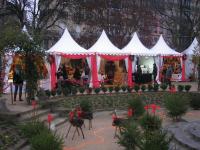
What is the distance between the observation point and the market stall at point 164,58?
33969 mm

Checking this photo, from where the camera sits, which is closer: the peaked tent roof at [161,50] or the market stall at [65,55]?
the market stall at [65,55]

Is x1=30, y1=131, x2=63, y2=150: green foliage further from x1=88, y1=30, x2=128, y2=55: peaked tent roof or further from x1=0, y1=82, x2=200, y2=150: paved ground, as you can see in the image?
x1=88, y1=30, x2=128, y2=55: peaked tent roof

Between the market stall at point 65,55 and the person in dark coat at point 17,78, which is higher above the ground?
the market stall at point 65,55

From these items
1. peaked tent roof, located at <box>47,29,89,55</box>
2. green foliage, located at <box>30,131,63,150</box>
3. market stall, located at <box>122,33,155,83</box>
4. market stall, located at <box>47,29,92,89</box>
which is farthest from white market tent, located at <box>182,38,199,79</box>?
green foliage, located at <box>30,131,63,150</box>

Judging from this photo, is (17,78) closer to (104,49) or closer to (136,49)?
(104,49)

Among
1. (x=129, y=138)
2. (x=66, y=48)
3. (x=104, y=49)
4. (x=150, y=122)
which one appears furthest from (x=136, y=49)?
(x=129, y=138)

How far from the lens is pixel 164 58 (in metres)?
36.3

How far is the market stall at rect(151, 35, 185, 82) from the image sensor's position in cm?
A: 3397

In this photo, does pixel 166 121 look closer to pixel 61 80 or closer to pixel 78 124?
pixel 78 124

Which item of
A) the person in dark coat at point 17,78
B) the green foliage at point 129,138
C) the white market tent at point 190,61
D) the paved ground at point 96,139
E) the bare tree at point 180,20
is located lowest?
the paved ground at point 96,139

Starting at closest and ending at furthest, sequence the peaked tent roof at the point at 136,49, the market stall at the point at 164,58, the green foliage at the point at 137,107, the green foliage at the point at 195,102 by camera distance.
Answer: the green foliage at the point at 137,107, the green foliage at the point at 195,102, the peaked tent roof at the point at 136,49, the market stall at the point at 164,58

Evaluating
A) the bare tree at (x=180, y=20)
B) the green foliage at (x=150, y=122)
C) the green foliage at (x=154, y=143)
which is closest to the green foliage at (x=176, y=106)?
the green foliage at (x=150, y=122)

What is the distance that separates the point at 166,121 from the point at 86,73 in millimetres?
13202

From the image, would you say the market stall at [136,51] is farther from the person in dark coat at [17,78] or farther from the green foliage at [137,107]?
the green foliage at [137,107]
